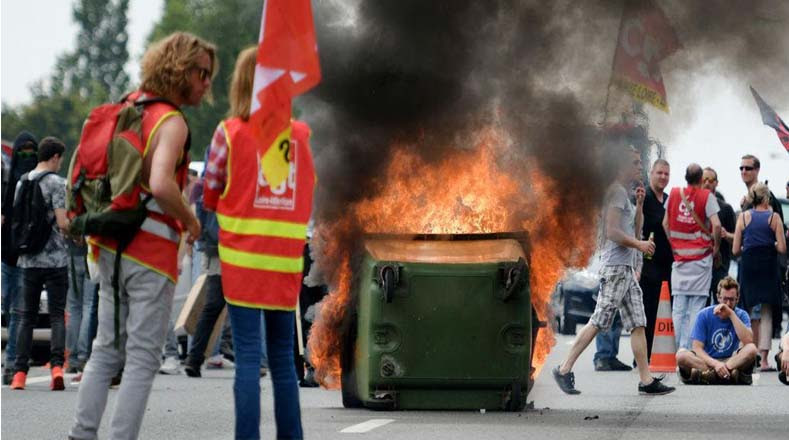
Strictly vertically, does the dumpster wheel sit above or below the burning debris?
below

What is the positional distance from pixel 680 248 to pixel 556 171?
18.8 feet

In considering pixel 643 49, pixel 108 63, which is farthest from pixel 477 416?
pixel 108 63

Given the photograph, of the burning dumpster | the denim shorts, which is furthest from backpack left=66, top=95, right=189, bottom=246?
the denim shorts

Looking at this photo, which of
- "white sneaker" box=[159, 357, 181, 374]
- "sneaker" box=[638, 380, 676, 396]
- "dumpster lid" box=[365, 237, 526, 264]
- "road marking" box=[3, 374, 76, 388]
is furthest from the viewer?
"white sneaker" box=[159, 357, 181, 374]

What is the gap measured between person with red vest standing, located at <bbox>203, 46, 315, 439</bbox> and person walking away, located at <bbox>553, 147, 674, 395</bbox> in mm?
6389

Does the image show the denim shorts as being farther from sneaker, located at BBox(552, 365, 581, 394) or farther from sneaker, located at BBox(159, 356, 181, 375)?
sneaker, located at BBox(159, 356, 181, 375)

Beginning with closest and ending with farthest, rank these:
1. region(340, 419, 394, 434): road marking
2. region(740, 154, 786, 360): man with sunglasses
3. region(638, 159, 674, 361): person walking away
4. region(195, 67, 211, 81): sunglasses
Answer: region(195, 67, 211, 81): sunglasses < region(340, 419, 394, 434): road marking < region(638, 159, 674, 361): person walking away < region(740, 154, 786, 360): man with sunglasses

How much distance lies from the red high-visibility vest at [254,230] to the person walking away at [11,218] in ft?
22.7

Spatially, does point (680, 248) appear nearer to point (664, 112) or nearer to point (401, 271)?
point (664, 112)

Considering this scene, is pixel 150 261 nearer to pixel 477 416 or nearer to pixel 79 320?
pixel 477 416

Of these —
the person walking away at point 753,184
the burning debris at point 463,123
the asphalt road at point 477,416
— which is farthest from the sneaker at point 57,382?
the person walking away at point 753,184

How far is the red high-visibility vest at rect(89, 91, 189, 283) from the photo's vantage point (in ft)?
24.4

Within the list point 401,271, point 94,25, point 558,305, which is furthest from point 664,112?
point 94,25

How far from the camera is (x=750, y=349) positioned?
14.8 metres
